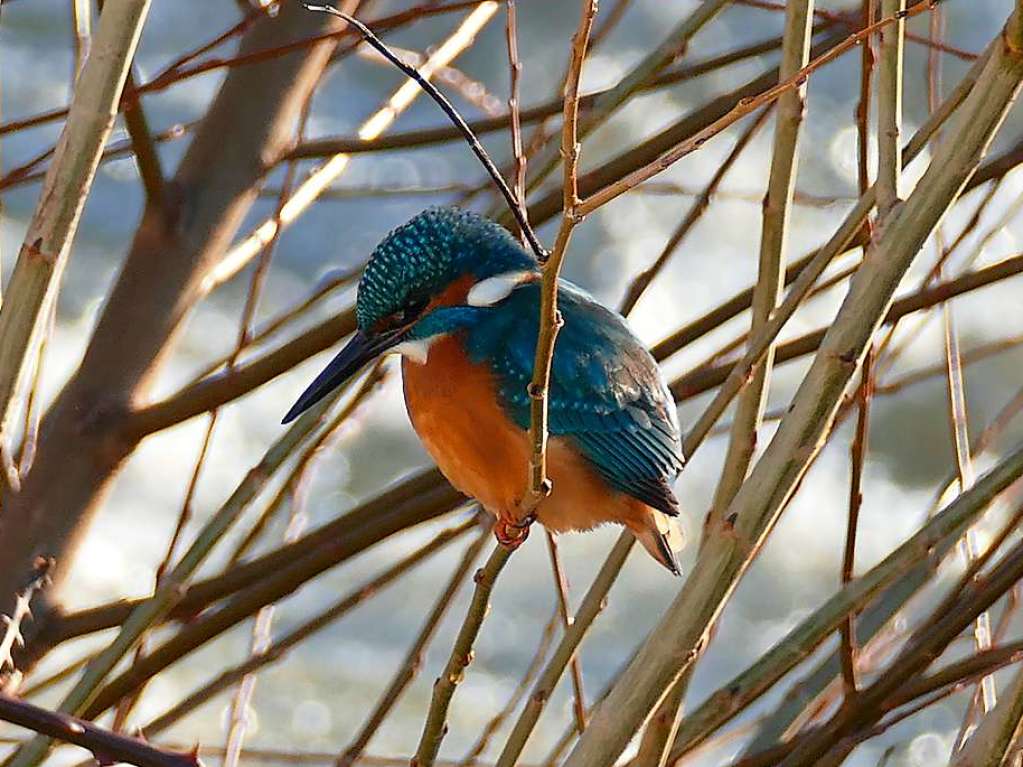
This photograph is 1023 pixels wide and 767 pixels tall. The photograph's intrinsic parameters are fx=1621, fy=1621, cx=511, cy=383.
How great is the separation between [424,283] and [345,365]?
0.20 metres

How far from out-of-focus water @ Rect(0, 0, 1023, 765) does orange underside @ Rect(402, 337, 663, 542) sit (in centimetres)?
247

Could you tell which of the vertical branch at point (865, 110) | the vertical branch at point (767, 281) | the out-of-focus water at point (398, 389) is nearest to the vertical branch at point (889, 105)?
the vertical branch at point (767, 281)

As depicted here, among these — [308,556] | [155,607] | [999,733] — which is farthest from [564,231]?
[308,556]

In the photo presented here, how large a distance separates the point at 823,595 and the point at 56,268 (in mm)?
3681

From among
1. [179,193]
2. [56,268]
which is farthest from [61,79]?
[56,268]

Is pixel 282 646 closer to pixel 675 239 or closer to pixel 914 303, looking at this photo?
pixel 675 239

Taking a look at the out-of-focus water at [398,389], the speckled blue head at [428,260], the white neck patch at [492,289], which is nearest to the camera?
the speckled blue head at [428,260]

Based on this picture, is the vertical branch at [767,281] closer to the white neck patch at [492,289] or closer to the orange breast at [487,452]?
the orange breast at [487,452]

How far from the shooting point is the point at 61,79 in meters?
→ 5.28

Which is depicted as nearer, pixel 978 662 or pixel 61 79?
pixel 978 662

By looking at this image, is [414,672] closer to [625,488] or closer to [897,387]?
[625,488]

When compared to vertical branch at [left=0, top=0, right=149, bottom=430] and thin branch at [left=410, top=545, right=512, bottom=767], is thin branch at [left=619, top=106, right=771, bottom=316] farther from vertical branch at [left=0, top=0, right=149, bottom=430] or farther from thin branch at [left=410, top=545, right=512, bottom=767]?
vertical branch at [left=0, top=0, right=149, bottom=430]

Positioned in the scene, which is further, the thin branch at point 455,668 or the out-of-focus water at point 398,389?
the out-of-focus water at point 398,389

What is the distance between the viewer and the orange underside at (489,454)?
1.95 m
